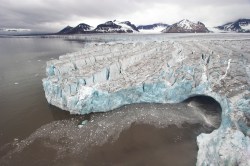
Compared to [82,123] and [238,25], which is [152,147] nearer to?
[82,123]

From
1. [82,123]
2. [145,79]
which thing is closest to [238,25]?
[145,79]

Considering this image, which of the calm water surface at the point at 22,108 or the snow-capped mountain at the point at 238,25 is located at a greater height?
the snow-capped mountain at the point at 238,25

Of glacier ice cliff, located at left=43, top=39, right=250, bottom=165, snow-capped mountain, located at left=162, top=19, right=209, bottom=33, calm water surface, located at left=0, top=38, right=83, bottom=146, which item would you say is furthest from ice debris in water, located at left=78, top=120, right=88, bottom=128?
snow-capped mountain, located at left=162, top=19, right=209, bottom=33

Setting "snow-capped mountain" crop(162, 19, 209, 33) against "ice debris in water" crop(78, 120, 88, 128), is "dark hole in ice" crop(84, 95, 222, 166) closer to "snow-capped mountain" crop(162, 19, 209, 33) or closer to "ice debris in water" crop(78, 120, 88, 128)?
"ice debris in water" crop(78, 120, 88, 128)

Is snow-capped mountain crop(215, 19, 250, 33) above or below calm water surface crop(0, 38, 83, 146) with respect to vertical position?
above

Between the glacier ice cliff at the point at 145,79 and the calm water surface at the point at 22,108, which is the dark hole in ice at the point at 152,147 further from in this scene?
the calm water surface at the point at 22,108

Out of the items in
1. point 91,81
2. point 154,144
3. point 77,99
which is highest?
point 91,81

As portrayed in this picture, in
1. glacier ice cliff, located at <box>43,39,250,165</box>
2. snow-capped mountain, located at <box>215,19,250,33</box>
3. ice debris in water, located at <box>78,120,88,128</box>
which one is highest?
snow-capped mountain, located at <box>215,19,250,33</box>

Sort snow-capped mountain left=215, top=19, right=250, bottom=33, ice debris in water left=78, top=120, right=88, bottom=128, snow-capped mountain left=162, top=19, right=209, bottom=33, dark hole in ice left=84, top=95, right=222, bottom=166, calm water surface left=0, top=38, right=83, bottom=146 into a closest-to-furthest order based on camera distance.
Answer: dark hole in ice left=84, top=95, right=222, bottom=166, ice debris in water left=78, top=120, right=88, bottom=128, calm water surface left=0, top=38, right=83, bottom=146, snow-capped mountain left=215, top=19, right=250, bottom=33, snow-capped mountain left=162, top=19, right=209, bottom=33

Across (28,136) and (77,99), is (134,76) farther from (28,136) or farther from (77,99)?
(28,136)

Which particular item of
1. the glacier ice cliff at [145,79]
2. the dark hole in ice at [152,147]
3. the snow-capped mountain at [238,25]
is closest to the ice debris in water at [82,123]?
the glacier ice cliff at [145,79]

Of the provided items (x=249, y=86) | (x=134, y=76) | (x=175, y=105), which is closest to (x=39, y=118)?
(x=134, y=76)
